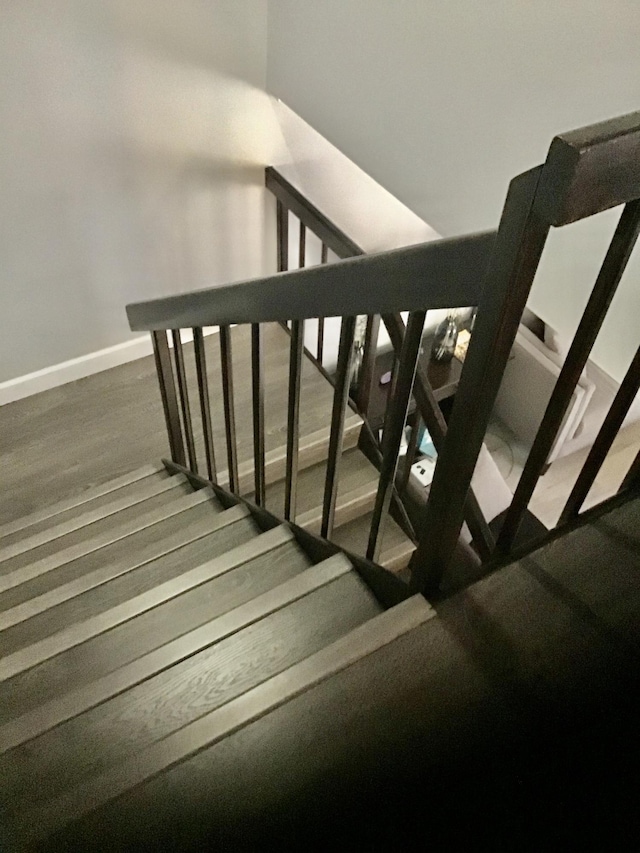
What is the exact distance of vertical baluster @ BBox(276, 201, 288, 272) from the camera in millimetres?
3088

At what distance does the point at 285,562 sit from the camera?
5.62 feet

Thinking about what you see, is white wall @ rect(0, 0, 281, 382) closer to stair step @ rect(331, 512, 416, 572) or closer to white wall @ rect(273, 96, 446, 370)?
white wall @ rect(273, 96, 446, 370)

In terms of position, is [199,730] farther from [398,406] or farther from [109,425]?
[109,425]

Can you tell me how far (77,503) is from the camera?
261cm

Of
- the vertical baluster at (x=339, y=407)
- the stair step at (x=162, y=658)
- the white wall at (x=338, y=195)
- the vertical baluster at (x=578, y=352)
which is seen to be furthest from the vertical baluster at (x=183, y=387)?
the white wall at (x=338, y=195)

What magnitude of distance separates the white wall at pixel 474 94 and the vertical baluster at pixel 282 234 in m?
0.65

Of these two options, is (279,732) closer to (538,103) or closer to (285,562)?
(285,562)

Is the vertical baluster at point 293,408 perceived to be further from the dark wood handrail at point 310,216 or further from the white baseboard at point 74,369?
the white baseboard at point 74,369

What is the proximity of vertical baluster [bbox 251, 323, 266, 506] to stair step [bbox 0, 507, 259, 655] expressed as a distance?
18 cm

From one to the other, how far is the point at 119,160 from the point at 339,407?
1870 mm

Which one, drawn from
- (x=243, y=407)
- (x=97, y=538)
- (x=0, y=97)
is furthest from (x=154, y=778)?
(x=0, y=97)

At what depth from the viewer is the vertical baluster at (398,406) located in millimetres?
1005

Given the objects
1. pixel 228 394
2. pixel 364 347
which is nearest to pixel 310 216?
pixel 364 347

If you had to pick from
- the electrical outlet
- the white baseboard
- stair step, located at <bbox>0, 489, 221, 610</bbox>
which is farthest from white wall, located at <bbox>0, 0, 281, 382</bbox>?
the electrical outlet
